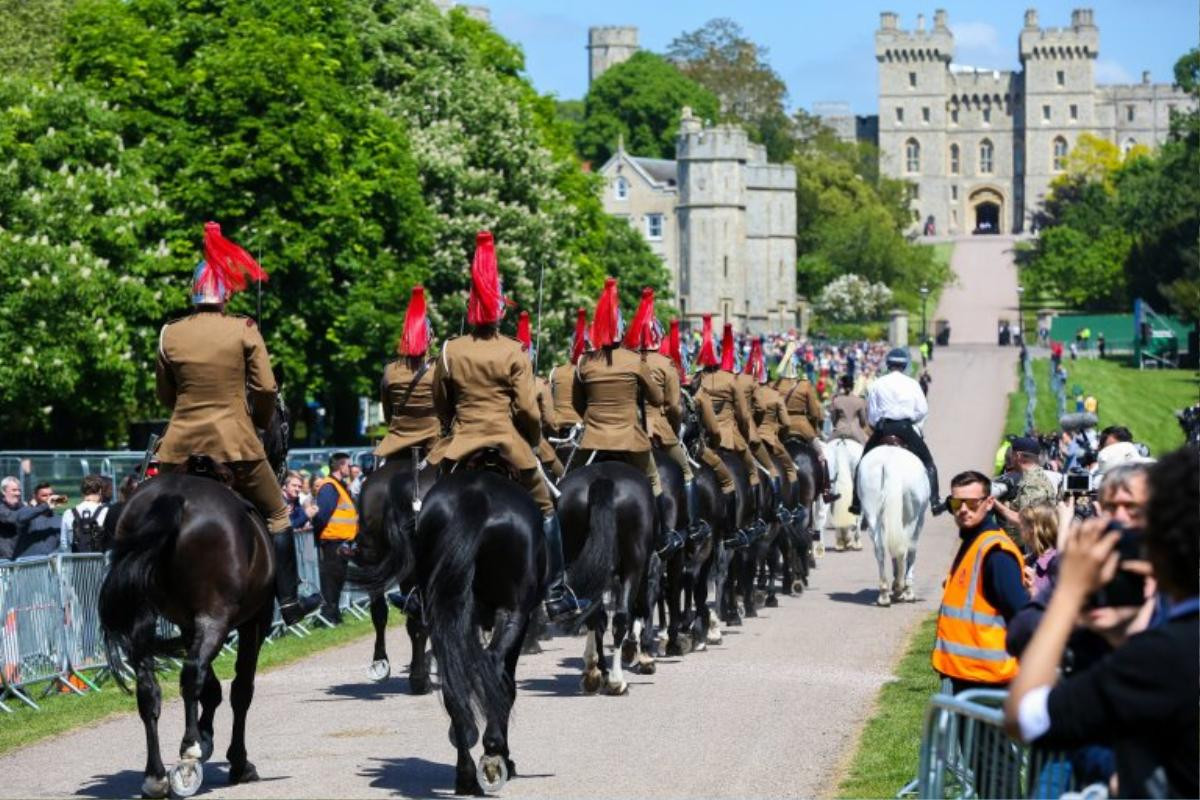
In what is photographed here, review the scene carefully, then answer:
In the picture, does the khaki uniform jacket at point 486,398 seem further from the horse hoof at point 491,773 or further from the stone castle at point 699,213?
the stone castle at point 699,213

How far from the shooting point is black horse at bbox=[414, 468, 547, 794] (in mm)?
13203

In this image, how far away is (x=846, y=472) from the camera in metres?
37.7

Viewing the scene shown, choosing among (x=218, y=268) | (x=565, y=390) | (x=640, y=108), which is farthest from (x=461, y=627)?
(x=640, y=108)

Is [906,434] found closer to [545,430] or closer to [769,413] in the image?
[769,413]

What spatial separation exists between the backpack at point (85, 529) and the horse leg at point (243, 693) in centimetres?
865

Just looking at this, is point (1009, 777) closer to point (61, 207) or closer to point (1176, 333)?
point (61, 207)

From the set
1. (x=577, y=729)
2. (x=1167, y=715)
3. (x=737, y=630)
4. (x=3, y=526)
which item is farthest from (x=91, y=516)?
(x=1167, y=715)

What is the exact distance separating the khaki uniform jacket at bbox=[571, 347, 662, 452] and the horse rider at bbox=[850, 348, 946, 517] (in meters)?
7.71

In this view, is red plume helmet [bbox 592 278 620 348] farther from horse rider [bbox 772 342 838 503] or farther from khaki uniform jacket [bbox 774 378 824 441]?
khaki uniform jacket [bbox 774 378 824 441]

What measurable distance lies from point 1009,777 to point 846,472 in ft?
92.5

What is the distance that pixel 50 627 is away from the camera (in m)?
20.3

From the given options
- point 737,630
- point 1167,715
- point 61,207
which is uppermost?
point 61,207

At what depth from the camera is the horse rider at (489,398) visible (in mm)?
14695

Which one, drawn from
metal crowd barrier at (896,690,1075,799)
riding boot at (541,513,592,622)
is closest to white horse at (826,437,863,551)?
riding boot at (541,513,592,622)
